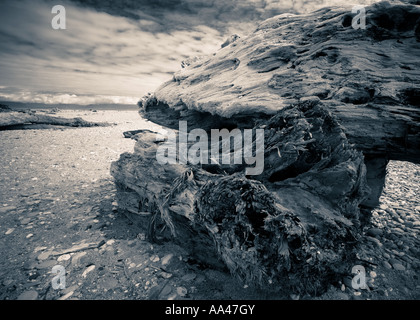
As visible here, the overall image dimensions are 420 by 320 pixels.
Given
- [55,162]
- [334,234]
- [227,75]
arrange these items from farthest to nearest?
[55,162]
[227,75]
[334,234]

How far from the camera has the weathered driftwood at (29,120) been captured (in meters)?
12.9

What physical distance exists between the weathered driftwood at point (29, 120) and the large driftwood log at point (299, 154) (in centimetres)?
1313

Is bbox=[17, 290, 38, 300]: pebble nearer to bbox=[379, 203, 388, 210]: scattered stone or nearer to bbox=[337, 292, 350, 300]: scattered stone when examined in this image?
bbox=[337, 292, 350, 300]: scattered stone

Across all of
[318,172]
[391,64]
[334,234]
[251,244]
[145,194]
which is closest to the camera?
[251,244]

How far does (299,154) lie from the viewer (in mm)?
2727

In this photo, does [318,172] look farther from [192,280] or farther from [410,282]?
[192,280]

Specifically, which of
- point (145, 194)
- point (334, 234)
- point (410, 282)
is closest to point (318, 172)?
point (334, 234)

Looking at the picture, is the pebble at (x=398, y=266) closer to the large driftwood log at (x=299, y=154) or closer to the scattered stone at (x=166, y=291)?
the large driftwood log at (x=299, y=154)

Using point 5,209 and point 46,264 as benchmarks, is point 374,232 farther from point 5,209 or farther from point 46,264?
point 5,209

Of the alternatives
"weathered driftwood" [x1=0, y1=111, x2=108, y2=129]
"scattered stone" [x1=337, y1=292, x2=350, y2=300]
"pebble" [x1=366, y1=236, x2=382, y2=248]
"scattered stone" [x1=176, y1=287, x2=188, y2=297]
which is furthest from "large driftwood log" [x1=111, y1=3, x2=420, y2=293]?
"weathered driftwood" [x1=0, y1=111, x2=108, y2=129]

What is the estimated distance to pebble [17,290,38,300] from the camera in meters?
2.46

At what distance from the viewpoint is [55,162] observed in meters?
7.52

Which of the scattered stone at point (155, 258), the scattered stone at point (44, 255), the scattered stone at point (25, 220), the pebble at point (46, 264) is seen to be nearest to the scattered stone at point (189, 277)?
the scattered stone at point (155, 258)

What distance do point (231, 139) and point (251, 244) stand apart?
187 cm
